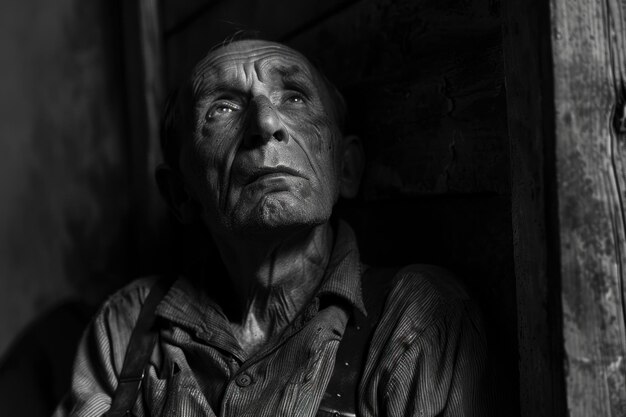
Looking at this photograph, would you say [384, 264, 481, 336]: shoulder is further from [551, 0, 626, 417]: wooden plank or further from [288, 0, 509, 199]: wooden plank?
[551, 0, 626, 417]: wooden plank

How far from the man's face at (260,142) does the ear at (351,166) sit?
76 millimetres

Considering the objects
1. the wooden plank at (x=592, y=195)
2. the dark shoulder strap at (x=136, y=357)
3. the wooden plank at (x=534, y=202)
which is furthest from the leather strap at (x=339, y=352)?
the wooden plank at (x=592, y=195)

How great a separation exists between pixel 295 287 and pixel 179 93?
0.50 metres

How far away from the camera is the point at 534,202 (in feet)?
3.73

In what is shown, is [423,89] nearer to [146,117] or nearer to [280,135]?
[280,135]

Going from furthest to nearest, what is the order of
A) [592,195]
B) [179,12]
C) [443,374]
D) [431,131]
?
[179,12] → [431,131] → [443,374] → [592,195]

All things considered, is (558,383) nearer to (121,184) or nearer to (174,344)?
(174,344)

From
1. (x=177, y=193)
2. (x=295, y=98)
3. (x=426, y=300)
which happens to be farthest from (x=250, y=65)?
(x=426, y=300)

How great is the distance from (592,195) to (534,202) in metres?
0.08

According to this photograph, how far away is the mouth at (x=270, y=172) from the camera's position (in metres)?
1.46

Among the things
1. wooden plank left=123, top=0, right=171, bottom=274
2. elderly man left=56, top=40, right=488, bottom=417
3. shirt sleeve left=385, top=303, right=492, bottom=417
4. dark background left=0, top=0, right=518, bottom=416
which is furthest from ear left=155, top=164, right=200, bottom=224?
wooden plank left=123, top=0, right=171, bottom=274

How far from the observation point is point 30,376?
2.32 m

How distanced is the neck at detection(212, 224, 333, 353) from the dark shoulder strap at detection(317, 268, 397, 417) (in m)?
0.12

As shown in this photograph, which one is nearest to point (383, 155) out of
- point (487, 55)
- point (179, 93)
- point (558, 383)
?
point (487, 55)
